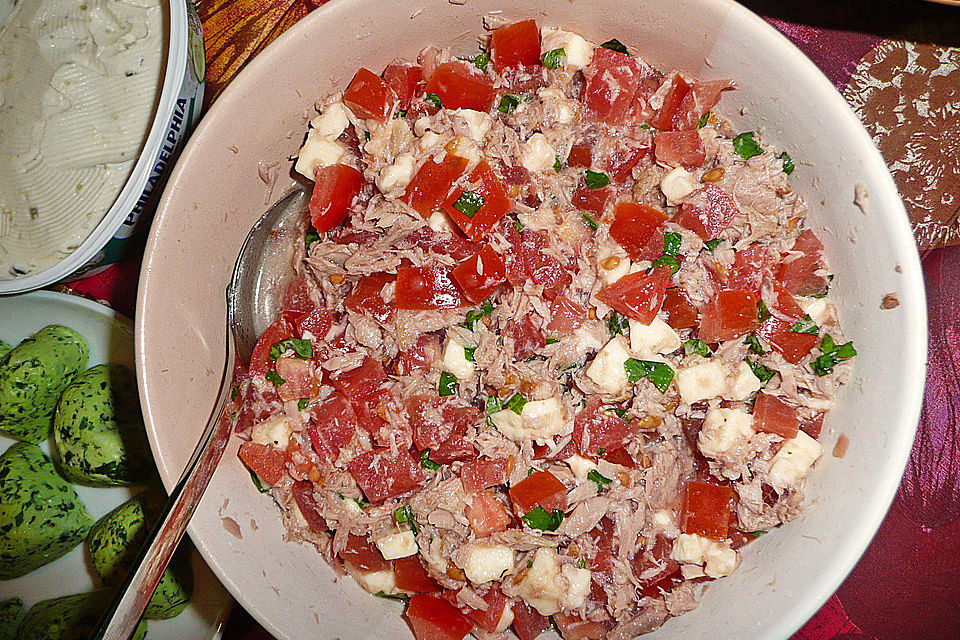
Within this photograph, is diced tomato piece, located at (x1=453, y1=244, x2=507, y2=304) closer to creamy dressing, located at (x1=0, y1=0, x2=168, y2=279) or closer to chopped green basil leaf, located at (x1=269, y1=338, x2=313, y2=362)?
chopped green basil leaf, located at (x1=269, y1=338, x2=313, y2=362)

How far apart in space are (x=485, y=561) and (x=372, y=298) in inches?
31.4

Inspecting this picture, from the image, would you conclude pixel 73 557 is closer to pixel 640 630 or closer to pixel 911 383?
pixel 640 630

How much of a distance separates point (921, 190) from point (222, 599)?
293 cm

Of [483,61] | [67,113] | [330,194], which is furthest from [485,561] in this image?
[67,113]

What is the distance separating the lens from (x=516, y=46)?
191 cm

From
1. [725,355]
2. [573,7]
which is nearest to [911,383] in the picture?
[725,355]

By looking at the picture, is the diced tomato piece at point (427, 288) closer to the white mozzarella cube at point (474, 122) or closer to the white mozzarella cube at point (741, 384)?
the white mozzarella cube at point (474, 122)

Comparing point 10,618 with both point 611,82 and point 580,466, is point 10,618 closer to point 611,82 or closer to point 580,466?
point 580,466

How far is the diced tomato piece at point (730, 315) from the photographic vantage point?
1.80m

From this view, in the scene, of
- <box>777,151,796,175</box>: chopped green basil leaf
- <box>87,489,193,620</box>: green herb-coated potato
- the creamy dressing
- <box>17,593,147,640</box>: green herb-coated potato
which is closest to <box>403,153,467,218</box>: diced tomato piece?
<box>777,151,796,175</box>: chopped green basil leaf

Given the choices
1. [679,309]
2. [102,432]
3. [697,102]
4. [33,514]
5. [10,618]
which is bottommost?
[10,618]

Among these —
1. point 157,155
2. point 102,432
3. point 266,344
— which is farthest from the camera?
point 102,432

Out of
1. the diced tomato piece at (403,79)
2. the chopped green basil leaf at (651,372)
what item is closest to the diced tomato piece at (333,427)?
the chopped green basil leaf at (651,372)

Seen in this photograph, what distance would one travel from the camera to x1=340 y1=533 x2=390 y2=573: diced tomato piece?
77.7 inches
